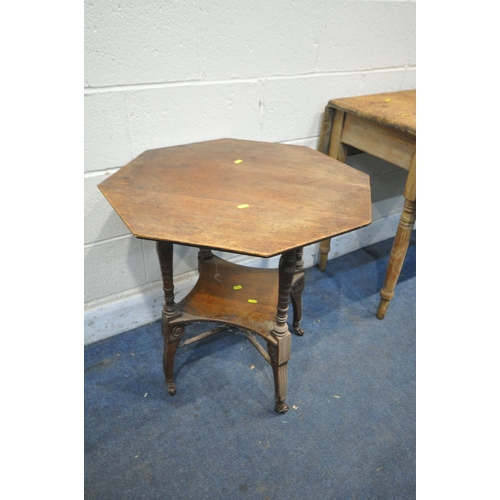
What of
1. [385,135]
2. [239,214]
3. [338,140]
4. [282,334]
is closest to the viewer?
[239,214]

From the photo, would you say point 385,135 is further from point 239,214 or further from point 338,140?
point 239,214

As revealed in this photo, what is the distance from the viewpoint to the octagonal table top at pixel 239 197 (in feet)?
2.50

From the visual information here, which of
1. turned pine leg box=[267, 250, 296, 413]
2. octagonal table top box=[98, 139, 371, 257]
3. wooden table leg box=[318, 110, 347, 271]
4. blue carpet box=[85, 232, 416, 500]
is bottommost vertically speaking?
blue carpet box=[85, 232, 416, 500]

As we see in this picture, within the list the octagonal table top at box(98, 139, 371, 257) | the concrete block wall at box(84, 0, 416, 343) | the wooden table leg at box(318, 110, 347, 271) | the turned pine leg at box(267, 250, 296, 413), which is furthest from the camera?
the wooden table leg at box(318, 110, 347, 271)

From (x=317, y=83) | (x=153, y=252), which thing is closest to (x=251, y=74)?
(x=317, y=83)

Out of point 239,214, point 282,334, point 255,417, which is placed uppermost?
point 239,214

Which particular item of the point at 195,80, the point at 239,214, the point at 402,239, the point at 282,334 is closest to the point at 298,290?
the point at 282,334

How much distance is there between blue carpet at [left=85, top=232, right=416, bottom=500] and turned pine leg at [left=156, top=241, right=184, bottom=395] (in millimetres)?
121

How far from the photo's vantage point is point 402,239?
1.35m

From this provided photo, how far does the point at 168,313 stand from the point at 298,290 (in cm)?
47

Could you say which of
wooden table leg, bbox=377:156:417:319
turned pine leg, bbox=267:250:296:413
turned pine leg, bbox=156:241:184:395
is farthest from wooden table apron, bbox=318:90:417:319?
turned pine leg, bbox=156:241:184:395

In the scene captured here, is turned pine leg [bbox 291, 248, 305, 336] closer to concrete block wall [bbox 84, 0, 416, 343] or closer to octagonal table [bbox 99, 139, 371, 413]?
octagonal table [bbox 99, 139, 371, 413]

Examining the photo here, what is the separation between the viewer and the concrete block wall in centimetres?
101

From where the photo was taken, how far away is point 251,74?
1205 millimetres
